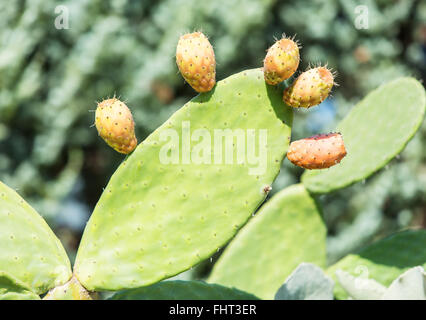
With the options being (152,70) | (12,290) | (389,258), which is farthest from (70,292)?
(152,70)

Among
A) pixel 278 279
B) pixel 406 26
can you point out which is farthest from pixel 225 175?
pixel 406 26

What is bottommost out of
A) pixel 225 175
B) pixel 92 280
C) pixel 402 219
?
pixel 402 219

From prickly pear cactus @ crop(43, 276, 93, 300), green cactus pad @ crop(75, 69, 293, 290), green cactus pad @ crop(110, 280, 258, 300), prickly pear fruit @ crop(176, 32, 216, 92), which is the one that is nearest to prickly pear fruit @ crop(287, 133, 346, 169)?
green cactus pad @ crop(75, 69, 293, 290)

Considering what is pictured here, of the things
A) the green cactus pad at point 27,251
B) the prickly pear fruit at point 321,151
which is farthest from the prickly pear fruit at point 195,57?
the green cactus pad at point 27,251

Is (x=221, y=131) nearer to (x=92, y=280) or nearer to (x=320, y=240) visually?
(x=92, y=280)

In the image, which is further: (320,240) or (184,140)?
(320,240)

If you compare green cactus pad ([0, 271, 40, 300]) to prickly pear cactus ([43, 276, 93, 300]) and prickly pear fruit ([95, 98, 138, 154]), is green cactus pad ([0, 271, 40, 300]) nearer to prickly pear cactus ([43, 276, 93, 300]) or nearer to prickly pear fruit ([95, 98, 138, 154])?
prickly pear cactus ([43, 276, 93, 300])

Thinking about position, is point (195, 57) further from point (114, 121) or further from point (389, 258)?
point (389, 258)
